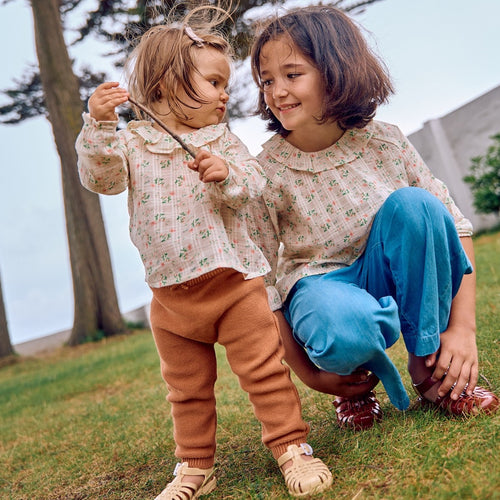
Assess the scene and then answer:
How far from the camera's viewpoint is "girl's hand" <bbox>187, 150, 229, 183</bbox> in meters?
1.52

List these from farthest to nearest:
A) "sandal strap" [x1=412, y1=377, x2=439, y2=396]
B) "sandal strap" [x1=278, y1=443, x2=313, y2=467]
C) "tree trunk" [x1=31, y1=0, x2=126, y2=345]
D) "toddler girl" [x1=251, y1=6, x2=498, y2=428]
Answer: "tree trunk" [x1=31, y1=0, x2=126, y2=345], "sandal strap" [x1=412, y1=377, x2=439, y2=396], "toddler girl" [x1=251, y1=6, x2=498, y2=428], "sandal strap" [x1=278, y1=443, x2=313, y2=467]

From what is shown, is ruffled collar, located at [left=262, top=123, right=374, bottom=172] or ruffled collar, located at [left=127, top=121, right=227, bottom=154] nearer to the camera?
ruffled collar, located at [left=127, top=121, right=227, bottom=154]

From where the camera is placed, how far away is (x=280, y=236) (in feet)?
6.49

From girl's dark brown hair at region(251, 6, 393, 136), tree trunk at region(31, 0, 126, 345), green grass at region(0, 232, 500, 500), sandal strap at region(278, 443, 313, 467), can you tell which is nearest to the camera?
green grass at region(0, 232, 500, 500)

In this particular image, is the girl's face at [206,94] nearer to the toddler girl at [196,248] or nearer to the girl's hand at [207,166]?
the toddler girl at [196,248]

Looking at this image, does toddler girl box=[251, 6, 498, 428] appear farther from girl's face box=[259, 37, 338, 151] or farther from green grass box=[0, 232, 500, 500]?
green grass box=[0, 232, 500, 500]

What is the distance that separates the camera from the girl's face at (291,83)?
184 centimetres

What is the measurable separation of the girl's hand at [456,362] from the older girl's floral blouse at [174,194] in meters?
0.56

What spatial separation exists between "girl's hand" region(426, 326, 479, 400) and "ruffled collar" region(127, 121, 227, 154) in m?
0.89

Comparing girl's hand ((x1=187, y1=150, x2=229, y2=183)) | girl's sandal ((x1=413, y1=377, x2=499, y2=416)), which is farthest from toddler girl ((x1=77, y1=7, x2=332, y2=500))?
girl's sandal ((x1=413, y1=377, x2=499, y2=416))

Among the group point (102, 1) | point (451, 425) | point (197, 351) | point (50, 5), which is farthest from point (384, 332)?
point (50, 5)

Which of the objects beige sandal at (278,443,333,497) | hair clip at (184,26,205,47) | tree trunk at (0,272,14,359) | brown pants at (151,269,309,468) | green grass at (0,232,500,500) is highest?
hair clip at (184,26,205,47)

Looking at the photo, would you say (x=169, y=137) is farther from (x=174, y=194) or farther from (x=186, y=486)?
(x=186, y=486)

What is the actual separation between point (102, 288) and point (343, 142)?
702 centimetres
